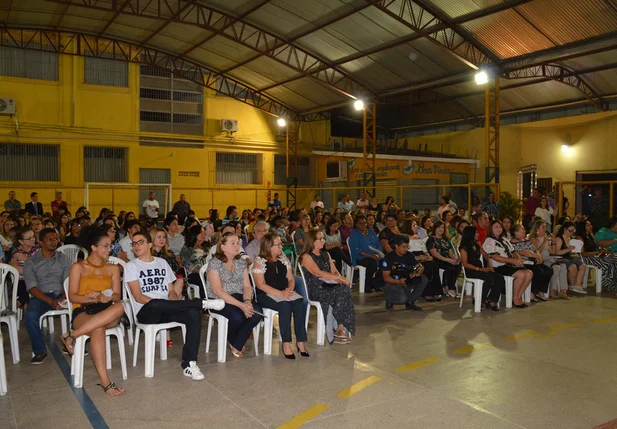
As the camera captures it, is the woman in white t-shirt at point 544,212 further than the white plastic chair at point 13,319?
Yes

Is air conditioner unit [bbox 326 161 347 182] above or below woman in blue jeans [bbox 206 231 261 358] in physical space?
above

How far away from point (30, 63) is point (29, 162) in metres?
3.37

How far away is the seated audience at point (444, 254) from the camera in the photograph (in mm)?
8836

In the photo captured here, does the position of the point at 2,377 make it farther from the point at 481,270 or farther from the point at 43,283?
the point at 481,270

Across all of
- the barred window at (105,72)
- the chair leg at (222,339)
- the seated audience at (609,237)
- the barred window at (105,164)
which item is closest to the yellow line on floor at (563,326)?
the seated audience at (609,237)

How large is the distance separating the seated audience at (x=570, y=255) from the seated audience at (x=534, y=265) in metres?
0.74

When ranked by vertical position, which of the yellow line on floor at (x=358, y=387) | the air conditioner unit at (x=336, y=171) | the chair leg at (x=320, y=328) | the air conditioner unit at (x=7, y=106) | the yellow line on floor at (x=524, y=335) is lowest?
the yellow line on floor at (x=358, y=387)

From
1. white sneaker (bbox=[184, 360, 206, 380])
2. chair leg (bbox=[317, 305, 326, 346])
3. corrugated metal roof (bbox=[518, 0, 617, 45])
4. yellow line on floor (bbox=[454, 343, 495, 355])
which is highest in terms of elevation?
corrugated metal roof (bbox=[518, 0, 617, 45])

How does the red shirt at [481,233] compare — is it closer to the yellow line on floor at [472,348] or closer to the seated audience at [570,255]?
the seated audience at [570,255]

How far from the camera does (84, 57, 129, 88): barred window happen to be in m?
20.4

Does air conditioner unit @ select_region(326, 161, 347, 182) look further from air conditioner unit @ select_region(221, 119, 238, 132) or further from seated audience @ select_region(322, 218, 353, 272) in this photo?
seated audience @ select_region(322, 218, 353, 272)

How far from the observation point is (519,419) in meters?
4.05

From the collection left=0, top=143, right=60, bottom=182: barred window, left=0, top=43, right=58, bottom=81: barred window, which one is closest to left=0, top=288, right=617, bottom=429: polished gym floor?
left=0, top=143, right=60, bottom=182: barred window

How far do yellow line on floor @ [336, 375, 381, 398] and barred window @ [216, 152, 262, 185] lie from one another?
19.0 metres
